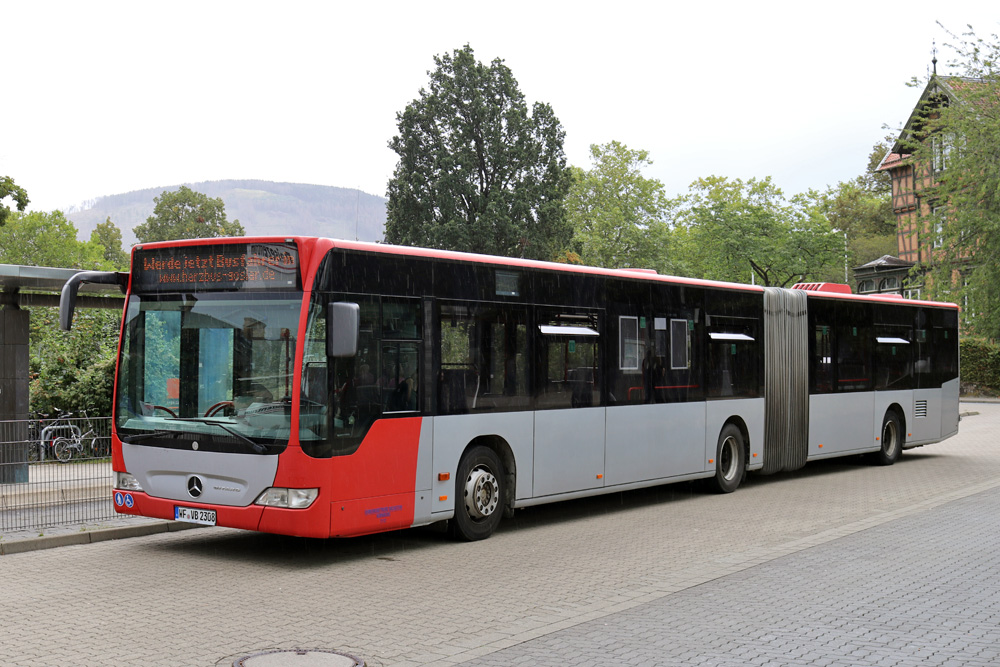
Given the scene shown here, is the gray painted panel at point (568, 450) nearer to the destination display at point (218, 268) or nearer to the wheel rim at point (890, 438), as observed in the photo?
the destination display at point (218, 268)

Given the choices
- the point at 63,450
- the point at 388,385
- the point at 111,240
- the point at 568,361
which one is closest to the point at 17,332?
the point at 63,450

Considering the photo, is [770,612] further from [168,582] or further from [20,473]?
[20,473]

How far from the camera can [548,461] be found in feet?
38.8

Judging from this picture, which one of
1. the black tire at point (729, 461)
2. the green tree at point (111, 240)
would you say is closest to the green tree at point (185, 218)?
the green tree at point (111, 240)

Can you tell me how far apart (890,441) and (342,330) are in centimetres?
1372

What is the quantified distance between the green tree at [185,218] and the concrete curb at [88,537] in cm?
8450

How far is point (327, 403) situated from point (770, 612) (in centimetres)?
401

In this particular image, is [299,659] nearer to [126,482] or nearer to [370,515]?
[370,515]

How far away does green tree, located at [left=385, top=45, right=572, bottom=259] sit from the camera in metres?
56.0

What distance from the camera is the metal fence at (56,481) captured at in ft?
36.9

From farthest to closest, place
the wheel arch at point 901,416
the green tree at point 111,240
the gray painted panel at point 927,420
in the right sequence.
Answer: the green tree at point 111,240, the gray painted panel at point 927,420, the wheel arch at point 901,416

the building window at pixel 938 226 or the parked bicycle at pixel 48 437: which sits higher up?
the building window at pixel 938 226

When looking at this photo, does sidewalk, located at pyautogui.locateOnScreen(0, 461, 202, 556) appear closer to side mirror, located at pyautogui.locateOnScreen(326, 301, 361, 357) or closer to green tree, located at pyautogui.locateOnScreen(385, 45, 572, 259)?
side mirror, located at pyautogui.locateOnScreen(326, 301, 361, 357)

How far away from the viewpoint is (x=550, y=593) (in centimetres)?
827
